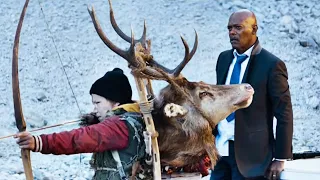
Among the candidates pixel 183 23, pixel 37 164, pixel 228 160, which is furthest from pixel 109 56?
pixel 228 160

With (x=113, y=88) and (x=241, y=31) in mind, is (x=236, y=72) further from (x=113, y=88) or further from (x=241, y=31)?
(x=113, y=88)

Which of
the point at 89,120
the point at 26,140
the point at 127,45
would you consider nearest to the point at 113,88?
the point at 89,120

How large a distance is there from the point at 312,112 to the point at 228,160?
29.0 feet

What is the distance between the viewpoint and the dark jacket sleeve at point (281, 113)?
19.6 ft

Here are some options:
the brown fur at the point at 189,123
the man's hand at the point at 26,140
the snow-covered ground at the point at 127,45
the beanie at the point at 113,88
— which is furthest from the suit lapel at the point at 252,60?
the snow-covered ground at the point at 127,45

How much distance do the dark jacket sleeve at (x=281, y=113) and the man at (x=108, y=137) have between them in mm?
1111

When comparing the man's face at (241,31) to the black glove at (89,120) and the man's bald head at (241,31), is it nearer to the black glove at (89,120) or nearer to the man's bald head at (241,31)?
the man's bald head at (241,31)

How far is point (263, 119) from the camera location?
20.0 feet

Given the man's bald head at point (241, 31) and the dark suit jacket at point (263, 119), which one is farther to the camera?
the man's bald head at point (241, 31)

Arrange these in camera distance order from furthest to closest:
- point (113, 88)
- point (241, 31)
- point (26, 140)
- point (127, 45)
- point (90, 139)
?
1. point (127, 45)
2. point (241, 31)
3. point (113, 88)
4. point (90, 139)
5. point (26, 140)

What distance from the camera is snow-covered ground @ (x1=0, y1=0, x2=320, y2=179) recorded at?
1427 cm

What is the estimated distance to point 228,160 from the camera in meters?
6.23

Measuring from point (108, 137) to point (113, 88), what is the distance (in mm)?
464

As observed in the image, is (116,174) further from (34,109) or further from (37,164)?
(34,109)
